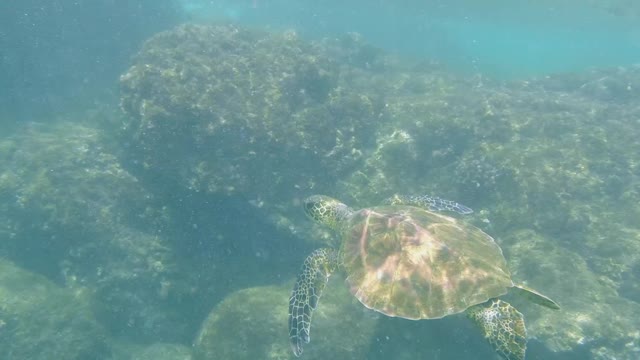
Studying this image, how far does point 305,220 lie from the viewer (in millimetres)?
10680

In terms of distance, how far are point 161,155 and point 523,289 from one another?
8692 millimetres

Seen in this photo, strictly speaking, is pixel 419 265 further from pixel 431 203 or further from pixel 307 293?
pixel 431 203

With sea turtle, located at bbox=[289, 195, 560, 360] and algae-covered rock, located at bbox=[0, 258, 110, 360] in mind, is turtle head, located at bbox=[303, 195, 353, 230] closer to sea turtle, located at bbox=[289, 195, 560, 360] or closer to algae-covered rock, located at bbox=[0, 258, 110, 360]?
sea turtle, located at bbox=[289, 195, 560, 360]

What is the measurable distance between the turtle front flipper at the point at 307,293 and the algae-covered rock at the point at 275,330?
127 centimetres

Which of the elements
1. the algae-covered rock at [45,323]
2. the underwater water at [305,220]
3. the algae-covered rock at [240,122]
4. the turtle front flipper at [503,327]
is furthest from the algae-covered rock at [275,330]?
the turtle front flipper at [503,327]

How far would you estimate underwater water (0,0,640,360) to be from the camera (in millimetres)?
7000

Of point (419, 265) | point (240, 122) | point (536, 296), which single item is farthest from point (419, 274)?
point (240, 122)

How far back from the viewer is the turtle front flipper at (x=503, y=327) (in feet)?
18.2

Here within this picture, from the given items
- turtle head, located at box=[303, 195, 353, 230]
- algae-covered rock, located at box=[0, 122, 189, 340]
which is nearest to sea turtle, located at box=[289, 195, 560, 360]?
turtle head, located at box=[303, 195, 353, 230]

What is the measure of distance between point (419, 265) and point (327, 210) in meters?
2.44

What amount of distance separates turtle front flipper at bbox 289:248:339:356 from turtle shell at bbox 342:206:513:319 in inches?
24.7

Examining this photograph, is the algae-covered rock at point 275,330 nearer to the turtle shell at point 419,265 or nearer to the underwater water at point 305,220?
the underwater water at point 305,220

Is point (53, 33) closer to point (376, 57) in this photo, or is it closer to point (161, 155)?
point (161, 155)

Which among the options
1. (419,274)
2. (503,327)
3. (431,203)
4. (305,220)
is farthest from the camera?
(305,220)
